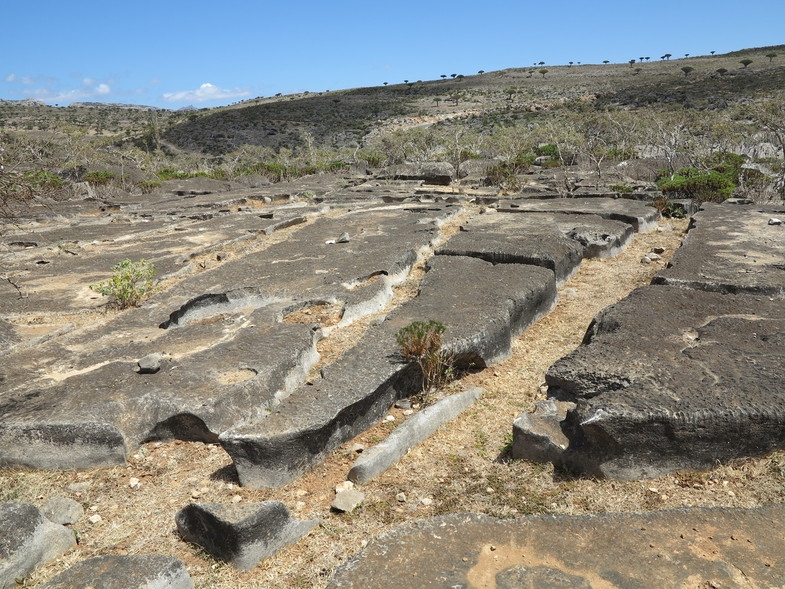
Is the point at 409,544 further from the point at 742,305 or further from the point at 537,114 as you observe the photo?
the point at 537,114

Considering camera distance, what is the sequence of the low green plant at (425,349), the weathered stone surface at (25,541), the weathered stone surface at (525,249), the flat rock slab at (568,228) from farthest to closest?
→ 1. the flat rock slab at (568,228)
2. the weathered stone surface at (525,249)
3. the low green plant at (425,349)
4. the weathered stone surface at (25,541)

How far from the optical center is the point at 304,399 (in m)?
4.42

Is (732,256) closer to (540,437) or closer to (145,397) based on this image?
(540,437)

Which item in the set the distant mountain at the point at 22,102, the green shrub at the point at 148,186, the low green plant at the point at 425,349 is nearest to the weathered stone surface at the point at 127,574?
the low green plant at the point at 425,349

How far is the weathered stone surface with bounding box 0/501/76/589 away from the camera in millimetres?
3084

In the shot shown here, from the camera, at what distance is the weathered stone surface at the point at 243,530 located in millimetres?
3152

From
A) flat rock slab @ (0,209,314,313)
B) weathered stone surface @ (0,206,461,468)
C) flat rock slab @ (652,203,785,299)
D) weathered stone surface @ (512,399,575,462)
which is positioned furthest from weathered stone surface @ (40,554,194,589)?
flat rock slab @ (652,203,785,299)

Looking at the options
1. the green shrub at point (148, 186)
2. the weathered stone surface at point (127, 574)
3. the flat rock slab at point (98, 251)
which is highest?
the green shrub at point (148, 186)

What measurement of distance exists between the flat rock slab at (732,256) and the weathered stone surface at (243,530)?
507 cm

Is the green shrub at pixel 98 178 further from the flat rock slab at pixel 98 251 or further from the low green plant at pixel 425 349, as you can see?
the low green plant at pixel 425 349

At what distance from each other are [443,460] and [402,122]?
190 feet

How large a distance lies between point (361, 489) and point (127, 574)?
4.77 ft

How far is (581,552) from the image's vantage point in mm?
2900

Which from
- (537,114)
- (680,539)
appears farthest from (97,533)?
(537,114)
